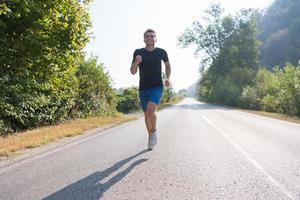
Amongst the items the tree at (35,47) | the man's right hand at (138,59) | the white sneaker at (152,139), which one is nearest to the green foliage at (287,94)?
the tree at (35,47)

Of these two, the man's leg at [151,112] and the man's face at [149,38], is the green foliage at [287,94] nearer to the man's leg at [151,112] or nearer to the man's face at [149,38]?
the man's leg at [151,112]

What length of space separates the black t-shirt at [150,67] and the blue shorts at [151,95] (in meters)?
0.07

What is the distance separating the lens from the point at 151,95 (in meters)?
7.45

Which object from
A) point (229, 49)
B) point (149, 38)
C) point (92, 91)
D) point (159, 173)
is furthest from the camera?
point (229, 49)

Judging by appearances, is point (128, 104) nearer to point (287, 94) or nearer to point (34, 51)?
point (287, 94)

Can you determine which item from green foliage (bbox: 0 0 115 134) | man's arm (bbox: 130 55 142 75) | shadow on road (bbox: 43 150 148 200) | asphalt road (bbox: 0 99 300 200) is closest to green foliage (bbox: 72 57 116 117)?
green foliage (bbox: 0 0 115 134)

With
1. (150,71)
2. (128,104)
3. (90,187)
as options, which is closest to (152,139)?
(150,71)

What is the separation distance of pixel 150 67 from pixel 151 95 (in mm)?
531

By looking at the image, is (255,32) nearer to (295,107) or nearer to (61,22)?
(295,107)

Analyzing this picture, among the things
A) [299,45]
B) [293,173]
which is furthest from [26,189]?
[299,45]

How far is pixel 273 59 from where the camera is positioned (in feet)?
304

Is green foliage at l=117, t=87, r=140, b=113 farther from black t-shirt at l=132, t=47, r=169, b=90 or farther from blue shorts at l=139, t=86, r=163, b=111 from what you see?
black t-shirt at l=132, t=47, r=169, b=90

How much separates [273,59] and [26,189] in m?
93.5

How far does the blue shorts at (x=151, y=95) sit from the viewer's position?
24.4ft
